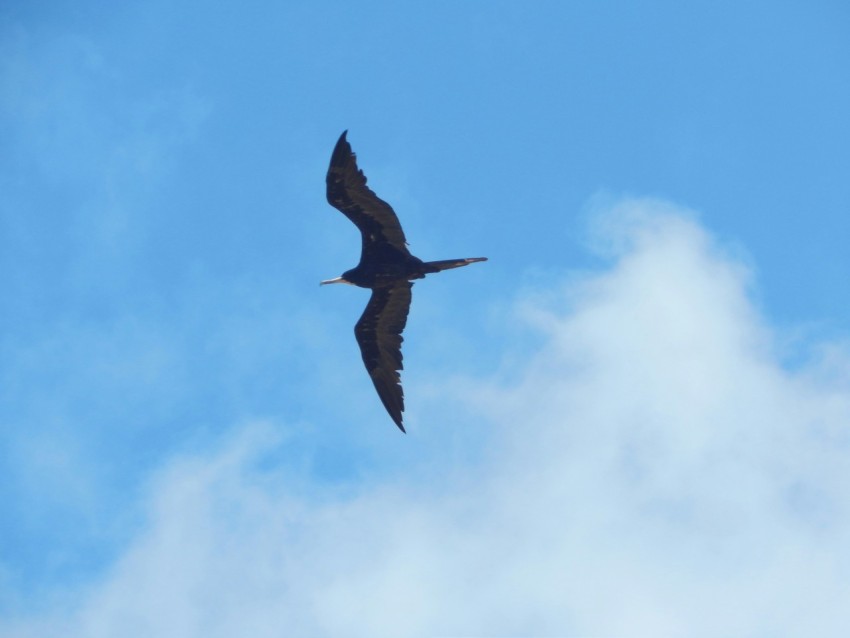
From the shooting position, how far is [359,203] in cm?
2942

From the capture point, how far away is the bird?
29.2m

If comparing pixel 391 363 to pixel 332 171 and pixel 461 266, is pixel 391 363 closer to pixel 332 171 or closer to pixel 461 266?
pixel 461 266

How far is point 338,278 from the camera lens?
31391mm

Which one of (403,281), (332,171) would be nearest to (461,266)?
(403,281)

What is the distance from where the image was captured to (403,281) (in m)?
30.9

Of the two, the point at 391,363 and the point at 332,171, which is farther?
the point at 391,363

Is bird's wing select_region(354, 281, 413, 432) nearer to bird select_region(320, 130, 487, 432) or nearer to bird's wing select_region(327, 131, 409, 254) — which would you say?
bird select_region(320, 130, 487, 432)

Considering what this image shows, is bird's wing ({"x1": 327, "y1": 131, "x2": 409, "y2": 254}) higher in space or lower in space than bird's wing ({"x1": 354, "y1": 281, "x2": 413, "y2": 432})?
higher

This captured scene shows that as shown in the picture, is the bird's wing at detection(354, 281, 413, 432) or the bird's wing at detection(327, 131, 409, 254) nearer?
the bird's wing at detection(327, 131, 409, 254)

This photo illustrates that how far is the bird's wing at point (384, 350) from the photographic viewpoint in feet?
103

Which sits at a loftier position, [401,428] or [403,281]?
[403,281]

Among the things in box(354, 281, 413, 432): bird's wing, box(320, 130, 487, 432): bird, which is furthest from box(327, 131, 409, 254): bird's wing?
box(354, 281, 413, 432): bird's wing

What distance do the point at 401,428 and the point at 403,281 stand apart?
3.84 metres

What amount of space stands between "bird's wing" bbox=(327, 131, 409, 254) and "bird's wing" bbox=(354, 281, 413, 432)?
7.00 feet
